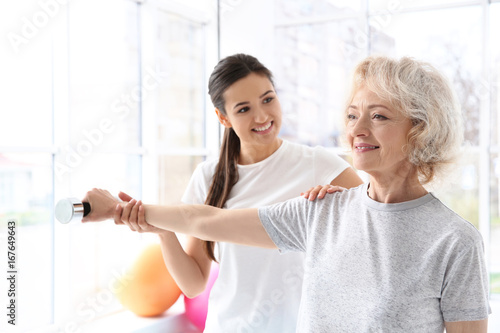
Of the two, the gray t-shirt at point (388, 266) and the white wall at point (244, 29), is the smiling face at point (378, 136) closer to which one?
the gray t-shirt at point (388, 266)

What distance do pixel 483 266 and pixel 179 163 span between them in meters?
2.86

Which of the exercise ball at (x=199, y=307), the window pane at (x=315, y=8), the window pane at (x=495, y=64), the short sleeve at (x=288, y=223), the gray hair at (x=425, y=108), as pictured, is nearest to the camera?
the gray hair at (x=425, y=108)

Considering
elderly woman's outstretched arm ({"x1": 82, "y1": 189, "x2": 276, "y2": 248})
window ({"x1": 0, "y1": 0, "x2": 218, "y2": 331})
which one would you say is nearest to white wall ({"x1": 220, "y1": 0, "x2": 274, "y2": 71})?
window ({"x1": 0, "y1": 0, "x2": 218, "y2": 331})

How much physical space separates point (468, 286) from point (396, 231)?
200 mm

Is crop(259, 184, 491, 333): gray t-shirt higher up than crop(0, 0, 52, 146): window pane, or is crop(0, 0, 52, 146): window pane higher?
crop(0, 0, 52, 146): window pane

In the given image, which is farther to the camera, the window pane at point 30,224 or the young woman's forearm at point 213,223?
the window pane at point 30,224

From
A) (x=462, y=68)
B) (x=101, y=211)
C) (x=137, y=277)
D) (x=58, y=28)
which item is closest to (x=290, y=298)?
(x=101, y=211)

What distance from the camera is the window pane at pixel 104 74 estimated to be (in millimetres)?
2914

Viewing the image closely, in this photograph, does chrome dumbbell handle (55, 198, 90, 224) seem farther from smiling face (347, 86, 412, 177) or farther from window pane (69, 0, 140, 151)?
window pane (69, 0, 140, 151)

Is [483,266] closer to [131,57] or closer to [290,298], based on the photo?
[290,298]

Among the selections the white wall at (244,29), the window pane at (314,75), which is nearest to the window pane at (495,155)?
the window pane at (314,75)

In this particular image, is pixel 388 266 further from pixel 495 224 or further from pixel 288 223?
pixel 495 224

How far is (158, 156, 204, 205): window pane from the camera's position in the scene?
11.8 ft

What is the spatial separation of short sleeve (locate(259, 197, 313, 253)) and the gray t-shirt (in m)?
0.01
